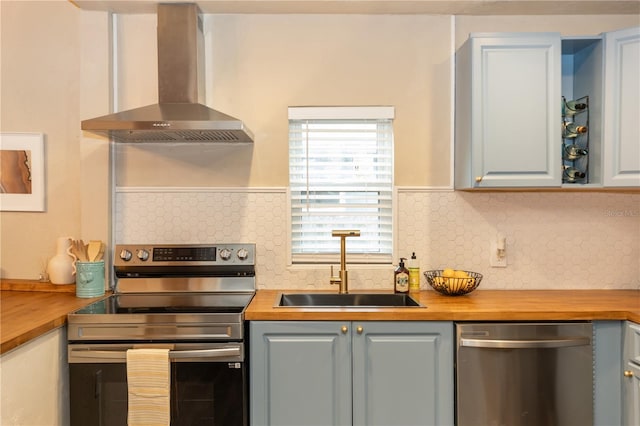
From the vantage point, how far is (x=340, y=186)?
2.59 meters

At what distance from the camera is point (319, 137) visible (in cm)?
258

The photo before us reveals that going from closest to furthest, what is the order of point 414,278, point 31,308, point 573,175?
point 31,308 < point 573,175 < point 414,278

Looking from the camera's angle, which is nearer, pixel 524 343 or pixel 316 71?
pixel 524 343

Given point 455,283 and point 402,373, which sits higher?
point 455,283

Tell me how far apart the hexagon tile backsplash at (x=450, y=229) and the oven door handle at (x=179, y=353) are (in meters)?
0.68

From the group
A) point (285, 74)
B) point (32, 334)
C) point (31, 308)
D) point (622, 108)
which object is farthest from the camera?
point (285, 74)

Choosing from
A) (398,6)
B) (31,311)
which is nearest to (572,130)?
(398,6)

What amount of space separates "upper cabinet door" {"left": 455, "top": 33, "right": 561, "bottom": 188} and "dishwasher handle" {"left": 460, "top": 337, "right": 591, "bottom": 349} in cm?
77

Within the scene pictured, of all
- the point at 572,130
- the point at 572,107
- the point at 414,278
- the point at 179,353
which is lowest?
the point at 179,353

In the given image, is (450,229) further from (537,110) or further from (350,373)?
(350,373)

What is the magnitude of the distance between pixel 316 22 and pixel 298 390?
79.0 inches

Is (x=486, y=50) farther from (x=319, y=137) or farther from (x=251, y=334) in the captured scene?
(x=251, y=334)

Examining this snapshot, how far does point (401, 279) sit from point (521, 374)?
2.39 ft

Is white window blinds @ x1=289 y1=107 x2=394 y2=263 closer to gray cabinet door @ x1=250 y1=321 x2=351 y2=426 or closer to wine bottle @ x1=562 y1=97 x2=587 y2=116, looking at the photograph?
gray cabinet door @ x1=250 y1=321 x2=351 y2=426
